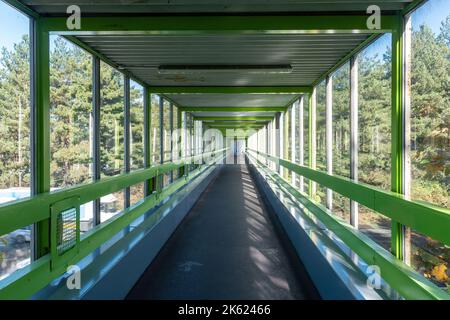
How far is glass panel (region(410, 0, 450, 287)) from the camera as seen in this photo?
3389 mm

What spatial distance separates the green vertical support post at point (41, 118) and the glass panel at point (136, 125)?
11.9ft

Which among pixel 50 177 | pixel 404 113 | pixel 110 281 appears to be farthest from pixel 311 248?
pixel 50 177

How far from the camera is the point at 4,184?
354cm

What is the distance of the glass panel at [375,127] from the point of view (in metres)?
4.59

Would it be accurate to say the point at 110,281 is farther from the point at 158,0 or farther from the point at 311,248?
the point at 158,0

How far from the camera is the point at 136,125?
26.7 feet

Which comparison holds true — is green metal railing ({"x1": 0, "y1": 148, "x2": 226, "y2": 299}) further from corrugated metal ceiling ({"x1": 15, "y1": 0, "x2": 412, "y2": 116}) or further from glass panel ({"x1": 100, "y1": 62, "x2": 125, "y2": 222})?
corrugated metal ceiling ({"x1": 15, "y1": 0, "x2": 412, "y2": 116})

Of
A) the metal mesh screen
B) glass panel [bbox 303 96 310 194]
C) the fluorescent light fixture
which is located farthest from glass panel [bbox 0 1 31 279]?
glass panel [bbox 303 96 310 194]

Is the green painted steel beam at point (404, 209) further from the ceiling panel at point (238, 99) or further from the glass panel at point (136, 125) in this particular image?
the ceiling panel at point (238, 99)

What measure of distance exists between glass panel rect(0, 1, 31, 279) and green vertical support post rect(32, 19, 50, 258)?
0.07 meters

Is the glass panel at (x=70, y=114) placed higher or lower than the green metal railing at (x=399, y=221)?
higher

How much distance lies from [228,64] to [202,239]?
9.90 feet

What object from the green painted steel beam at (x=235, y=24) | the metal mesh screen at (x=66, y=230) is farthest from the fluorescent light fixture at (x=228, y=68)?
the metal mesh screen at (x=66, y=230)

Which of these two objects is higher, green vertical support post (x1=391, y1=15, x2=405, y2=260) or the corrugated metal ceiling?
the corrugated metal ceiling
